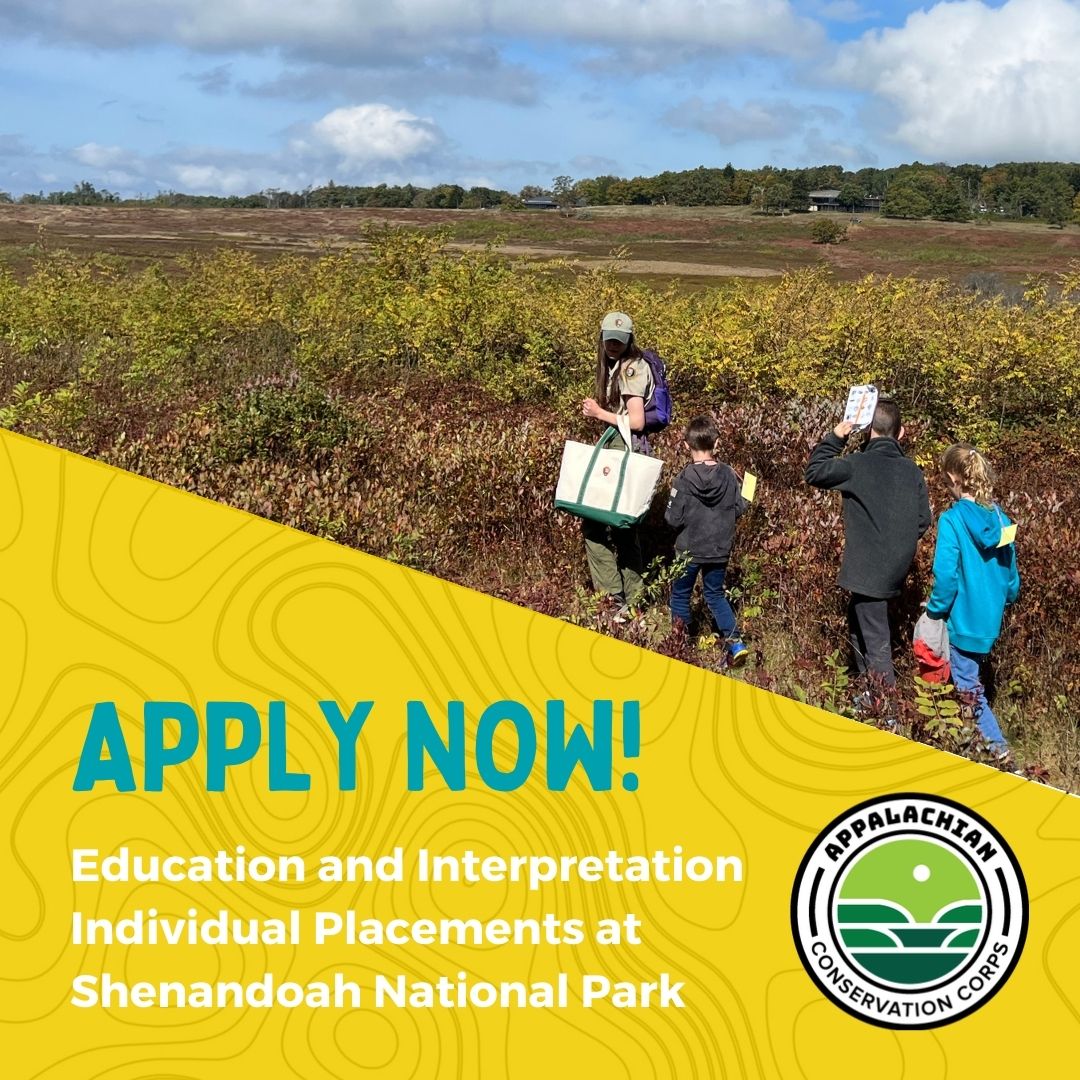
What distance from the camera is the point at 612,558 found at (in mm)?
4934

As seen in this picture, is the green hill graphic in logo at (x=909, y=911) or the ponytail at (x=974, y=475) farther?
the ponytail at (x=974, y=475)

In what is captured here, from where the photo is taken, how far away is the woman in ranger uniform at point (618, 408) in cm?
486

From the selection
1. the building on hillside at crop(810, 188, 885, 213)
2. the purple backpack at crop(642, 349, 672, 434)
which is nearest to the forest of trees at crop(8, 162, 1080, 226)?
the building on hillside at crop(810, 188, 885, 213)

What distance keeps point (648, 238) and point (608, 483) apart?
7751 centimetres

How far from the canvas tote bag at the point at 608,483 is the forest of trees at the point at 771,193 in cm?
9831

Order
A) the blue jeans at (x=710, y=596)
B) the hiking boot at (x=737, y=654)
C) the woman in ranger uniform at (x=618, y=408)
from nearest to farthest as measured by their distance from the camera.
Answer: the hiking boot at (x=737, y=654)
the blue jeans at (x=710, y=596)
the woman in ranger uniform at (x=618, y=408)

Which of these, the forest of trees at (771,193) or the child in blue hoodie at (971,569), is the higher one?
the forest of trees at (771,193)

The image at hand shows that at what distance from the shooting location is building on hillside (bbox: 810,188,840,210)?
11378 centimetres

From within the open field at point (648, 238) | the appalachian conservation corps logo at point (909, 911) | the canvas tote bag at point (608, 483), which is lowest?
the appalachian conservation corps logo at point (909, 911)

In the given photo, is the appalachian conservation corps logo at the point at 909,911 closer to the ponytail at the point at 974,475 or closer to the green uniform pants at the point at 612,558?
the ponytail at the point at 974,475

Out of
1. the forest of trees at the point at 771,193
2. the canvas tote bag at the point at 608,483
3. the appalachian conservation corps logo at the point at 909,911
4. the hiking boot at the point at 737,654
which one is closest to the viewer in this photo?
the appalachian conservation corps logo at the point at 909,911

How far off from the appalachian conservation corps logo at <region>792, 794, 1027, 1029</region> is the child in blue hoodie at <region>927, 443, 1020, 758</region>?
94.1 inches

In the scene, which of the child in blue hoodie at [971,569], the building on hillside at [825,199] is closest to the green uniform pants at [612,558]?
the child in blue hoodie at [971,569]

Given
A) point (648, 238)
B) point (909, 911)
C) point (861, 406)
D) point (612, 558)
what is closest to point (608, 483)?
point (612, 558)
